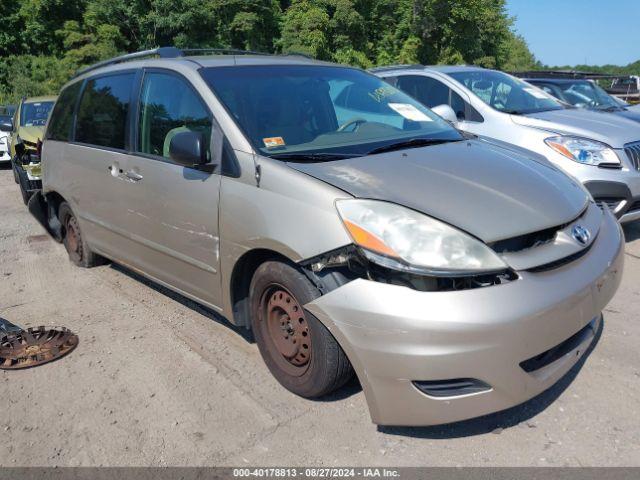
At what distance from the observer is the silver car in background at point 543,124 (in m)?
5.14

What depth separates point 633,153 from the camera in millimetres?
5285

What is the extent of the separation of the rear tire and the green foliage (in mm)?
26177

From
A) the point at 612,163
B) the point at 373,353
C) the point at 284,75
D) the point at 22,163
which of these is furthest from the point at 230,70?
the point at 22,163

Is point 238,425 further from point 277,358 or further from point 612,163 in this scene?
point 612,163

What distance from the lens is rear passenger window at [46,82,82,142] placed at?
495cm

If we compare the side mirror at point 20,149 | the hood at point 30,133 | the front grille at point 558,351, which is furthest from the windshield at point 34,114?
the front grille at point 558,351

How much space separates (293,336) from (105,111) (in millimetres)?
2531

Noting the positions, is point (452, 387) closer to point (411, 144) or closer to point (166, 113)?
point (411, 144)

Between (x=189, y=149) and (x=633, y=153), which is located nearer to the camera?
(x=189, y=149)

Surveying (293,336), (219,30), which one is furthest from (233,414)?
(219,30)

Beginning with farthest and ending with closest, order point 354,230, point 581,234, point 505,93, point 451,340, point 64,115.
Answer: point 505,93 → point 64,115 → point 581,234 → point 354,230 → point 451,340

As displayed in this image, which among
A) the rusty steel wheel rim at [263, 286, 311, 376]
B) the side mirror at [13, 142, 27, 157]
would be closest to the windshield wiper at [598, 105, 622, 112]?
the rusty steel wheel rim at [263, 286, 311, 376]

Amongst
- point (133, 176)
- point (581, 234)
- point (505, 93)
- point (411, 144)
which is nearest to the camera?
point (581, 234)

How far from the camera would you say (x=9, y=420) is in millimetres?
2955
